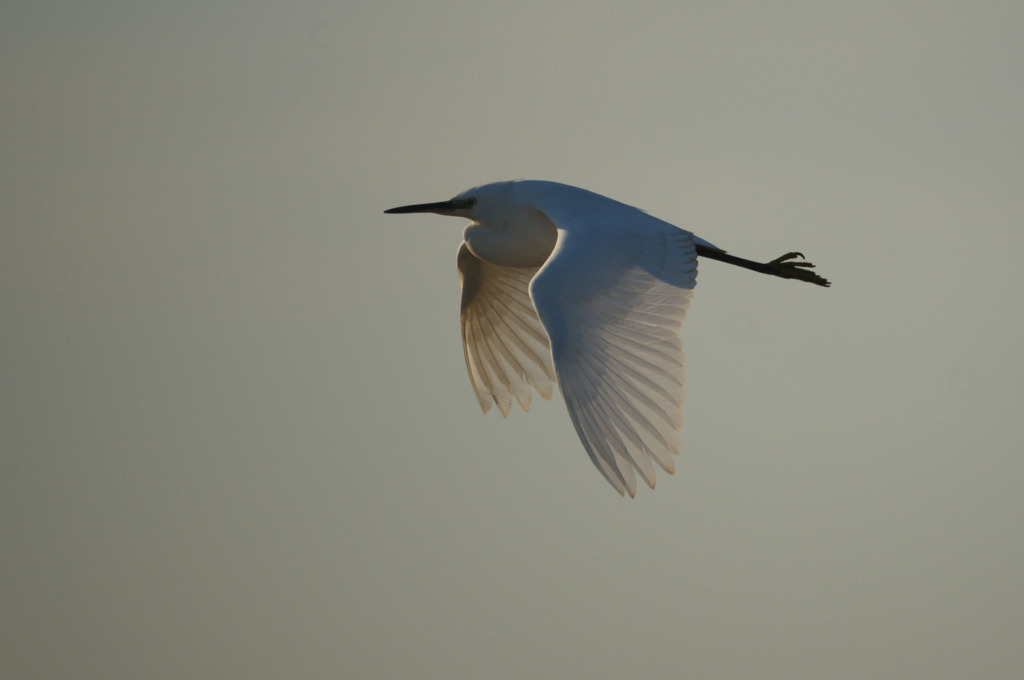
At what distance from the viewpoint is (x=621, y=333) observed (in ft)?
24.2

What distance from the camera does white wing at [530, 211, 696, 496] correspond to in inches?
265

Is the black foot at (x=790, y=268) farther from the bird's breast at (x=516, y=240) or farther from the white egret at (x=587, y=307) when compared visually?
the bird's breast at (x=516, y=240)

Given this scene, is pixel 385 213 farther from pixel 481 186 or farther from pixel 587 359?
pixel 587 359

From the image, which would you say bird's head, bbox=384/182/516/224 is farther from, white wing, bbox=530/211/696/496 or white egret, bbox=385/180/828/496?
white wing, bbox=530/211/696/496

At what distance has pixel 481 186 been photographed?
9.65m

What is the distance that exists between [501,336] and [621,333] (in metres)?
2.80

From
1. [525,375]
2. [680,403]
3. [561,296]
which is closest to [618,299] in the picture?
[561,296]

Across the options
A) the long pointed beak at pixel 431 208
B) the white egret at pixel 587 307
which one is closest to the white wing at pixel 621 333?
the white egret at pixel 587 307

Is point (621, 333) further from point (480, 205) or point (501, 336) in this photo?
point (501, 336)

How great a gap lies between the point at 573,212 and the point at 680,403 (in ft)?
7.44

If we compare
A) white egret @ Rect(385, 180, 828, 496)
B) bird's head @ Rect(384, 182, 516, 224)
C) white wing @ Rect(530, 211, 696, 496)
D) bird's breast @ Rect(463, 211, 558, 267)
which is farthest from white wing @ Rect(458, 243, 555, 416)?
white wing @ Rect(530, 211, 696, 496)

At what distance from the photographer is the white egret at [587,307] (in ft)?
22.4

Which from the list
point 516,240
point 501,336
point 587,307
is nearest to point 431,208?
point 516,240

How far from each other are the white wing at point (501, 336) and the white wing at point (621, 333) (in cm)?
169
